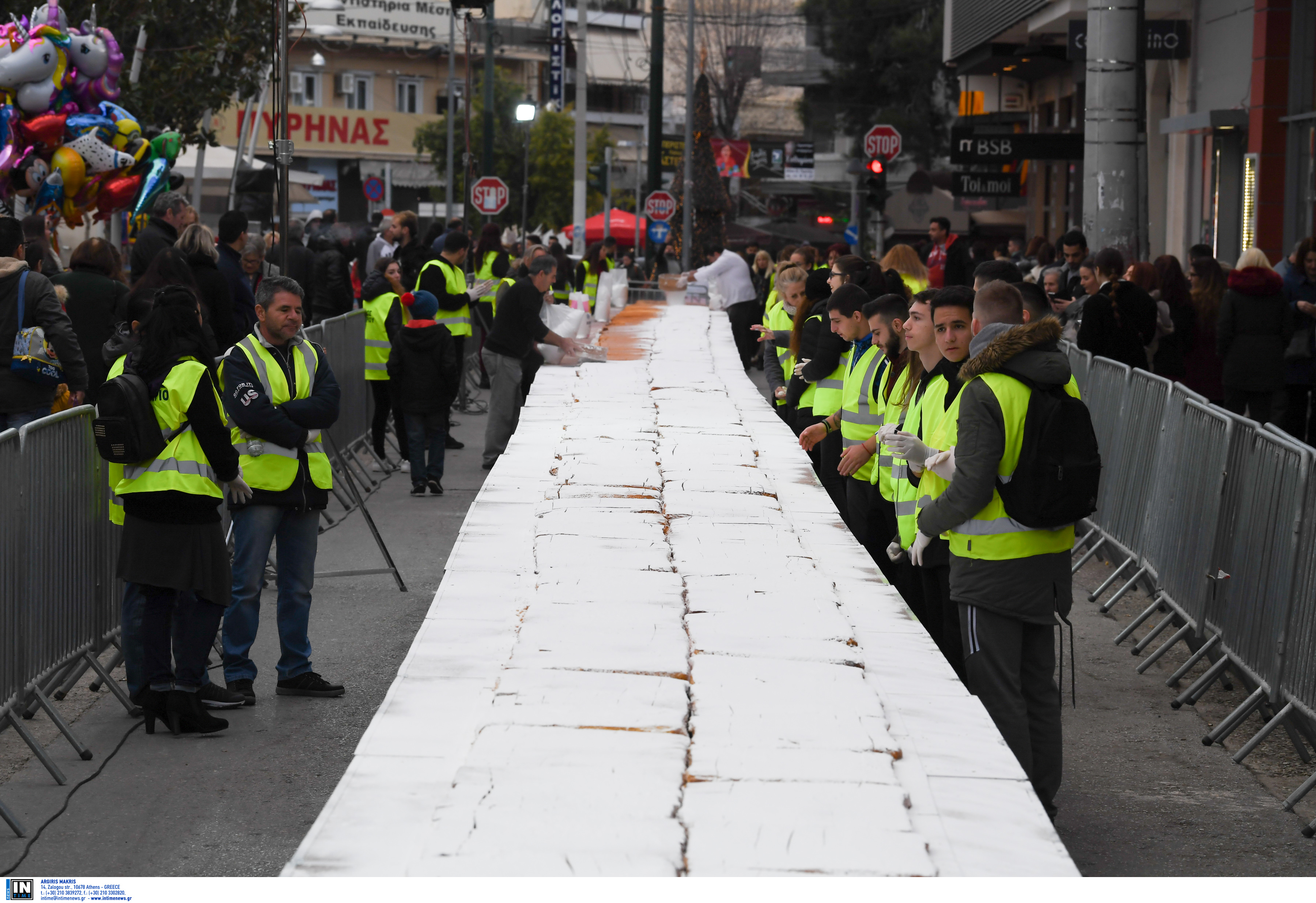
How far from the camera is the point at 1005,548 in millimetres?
5500

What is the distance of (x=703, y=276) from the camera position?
1969 centimetres

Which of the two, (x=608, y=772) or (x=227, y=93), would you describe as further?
(x=227, y=93)

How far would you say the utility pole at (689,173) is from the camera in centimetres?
4019

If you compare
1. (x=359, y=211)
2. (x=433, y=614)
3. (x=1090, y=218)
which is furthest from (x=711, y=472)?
(x=359, y=211)

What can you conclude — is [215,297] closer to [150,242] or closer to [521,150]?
[150,242]

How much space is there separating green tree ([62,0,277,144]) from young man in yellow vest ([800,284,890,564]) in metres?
14.3

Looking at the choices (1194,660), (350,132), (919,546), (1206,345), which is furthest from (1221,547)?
(350,132)

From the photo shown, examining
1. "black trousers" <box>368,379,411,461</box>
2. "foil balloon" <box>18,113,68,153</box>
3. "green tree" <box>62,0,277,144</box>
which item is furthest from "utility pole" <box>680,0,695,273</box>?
"foil balloon" <box>18,113,68,153</box>

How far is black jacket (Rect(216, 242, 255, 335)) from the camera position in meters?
10.9

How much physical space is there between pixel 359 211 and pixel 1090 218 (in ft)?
186

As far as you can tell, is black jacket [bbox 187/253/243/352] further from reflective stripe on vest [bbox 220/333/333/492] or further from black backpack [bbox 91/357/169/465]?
black backpack [bbox 91/357/169/465]

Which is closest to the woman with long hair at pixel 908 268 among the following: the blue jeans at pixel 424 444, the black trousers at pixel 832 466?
the black trousers at pixel 832 466

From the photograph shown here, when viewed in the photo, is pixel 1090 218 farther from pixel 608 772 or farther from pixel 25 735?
pixel 608 772

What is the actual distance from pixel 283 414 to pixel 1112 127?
273 inches
